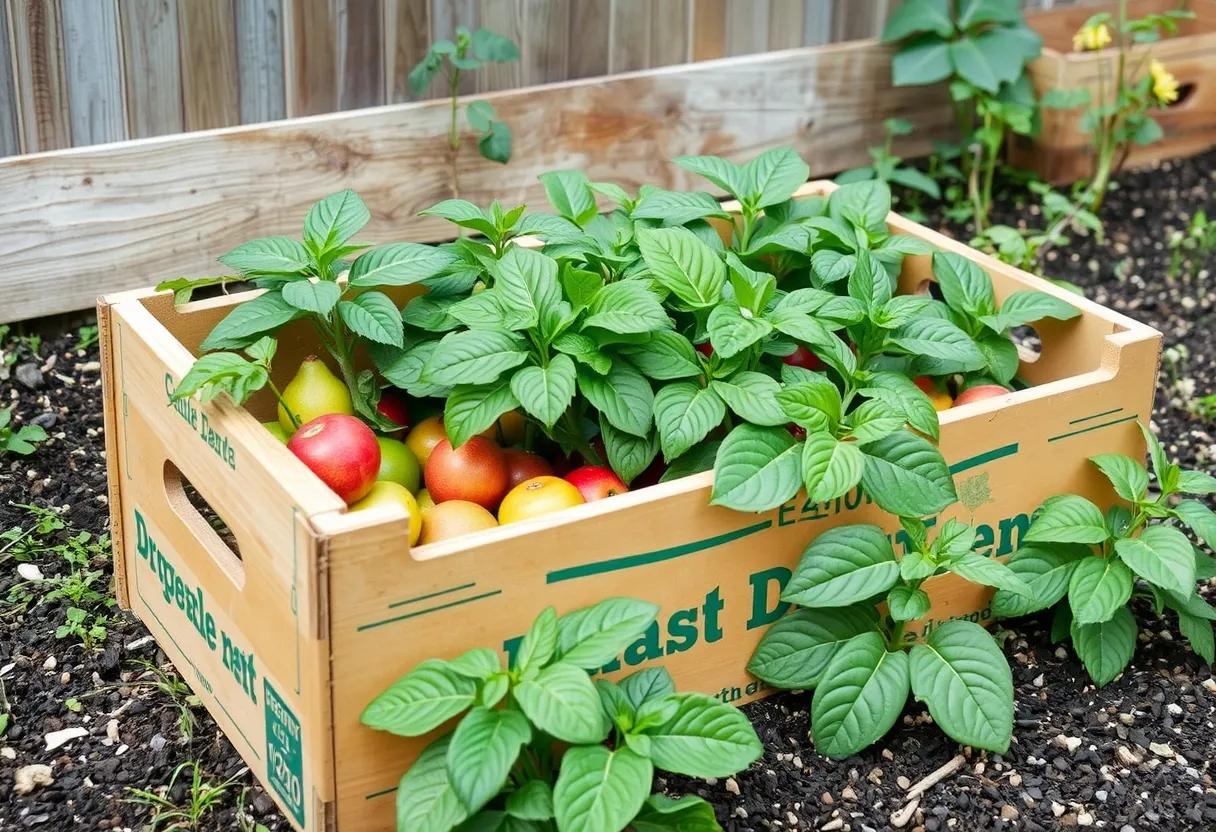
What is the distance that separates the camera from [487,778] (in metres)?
1.81

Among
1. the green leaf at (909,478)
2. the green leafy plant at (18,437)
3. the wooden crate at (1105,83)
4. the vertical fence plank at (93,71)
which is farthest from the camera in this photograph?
the wooden crate at (1105,83)

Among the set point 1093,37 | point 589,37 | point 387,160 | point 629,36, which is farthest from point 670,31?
point 1093,37

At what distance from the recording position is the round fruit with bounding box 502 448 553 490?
2424 mm

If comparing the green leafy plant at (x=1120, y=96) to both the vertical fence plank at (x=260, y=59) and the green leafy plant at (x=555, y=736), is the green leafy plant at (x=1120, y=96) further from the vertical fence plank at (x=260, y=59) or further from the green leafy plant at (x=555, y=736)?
the green leafy plant at (x=555, y=736)

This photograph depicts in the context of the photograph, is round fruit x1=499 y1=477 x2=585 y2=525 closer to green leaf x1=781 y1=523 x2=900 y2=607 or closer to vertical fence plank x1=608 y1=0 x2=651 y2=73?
green leaf x1=781 y1=523 x2=900 y2=607

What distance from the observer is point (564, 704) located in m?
1.87

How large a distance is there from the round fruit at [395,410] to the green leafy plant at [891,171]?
5.77 feet

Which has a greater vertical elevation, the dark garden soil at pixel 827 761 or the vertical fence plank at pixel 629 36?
the vertical fence plank at pixel 629 36

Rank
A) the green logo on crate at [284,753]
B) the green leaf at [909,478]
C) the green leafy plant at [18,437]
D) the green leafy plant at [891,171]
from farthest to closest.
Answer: the green leafy plant at [891,171] < the green leafy plant at [18,437] < the green leaf at [909,478] < the green logo on crate at [284,753]

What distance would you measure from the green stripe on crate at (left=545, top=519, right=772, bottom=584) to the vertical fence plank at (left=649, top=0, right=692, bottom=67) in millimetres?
1956

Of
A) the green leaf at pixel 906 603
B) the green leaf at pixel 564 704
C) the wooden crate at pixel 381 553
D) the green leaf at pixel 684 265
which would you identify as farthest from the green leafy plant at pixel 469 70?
the green leaf at pixel 564 704

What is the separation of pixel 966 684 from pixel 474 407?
0.82 m

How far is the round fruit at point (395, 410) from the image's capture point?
253cm

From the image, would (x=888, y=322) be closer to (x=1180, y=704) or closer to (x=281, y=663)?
(x=1180, y=704)
